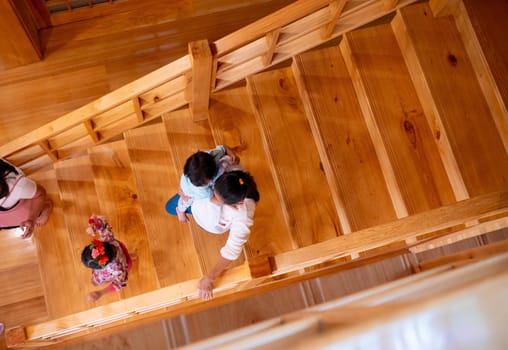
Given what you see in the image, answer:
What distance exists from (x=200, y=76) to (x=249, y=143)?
58 centimetres

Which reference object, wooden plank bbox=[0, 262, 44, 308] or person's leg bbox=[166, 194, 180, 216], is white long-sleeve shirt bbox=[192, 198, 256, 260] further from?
wooden plank bbox=[0, 262, 44, 308]

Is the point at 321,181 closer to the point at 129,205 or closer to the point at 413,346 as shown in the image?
the point at 129,205

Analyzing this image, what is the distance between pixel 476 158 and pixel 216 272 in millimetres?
1353

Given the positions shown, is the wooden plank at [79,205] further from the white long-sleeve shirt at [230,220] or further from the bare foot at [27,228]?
the white long-sleeve shirt at [230,220]

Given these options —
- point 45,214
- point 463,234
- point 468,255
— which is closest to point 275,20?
point 468,255

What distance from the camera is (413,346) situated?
521 mm

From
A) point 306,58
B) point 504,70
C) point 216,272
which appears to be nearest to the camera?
point 216,272

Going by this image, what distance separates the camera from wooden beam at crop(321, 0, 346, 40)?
1.76 meters

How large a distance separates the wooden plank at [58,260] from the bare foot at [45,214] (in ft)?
0.10

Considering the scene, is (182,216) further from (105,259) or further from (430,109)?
(430,109)

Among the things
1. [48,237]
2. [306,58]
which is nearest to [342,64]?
[306,58]

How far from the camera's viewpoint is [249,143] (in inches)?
90.5

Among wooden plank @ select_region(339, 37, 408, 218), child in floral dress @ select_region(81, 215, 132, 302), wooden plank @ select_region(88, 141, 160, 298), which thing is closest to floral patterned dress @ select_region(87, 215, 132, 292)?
child in floral dress @ select_region(81, 215, 132, 302)

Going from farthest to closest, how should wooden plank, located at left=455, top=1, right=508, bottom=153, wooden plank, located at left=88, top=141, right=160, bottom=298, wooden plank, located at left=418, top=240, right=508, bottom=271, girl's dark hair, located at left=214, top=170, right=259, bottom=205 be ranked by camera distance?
wooden plank, located at left=88, top=141, right=160, bottom=298
wooden plank, located at left=455, top=1, right=508, bottom=153
girl's dark hair, located at left=214, top=170, right=259, bottom=205
wooden plank, located at left=418, top=240, right=508, bottom=271
